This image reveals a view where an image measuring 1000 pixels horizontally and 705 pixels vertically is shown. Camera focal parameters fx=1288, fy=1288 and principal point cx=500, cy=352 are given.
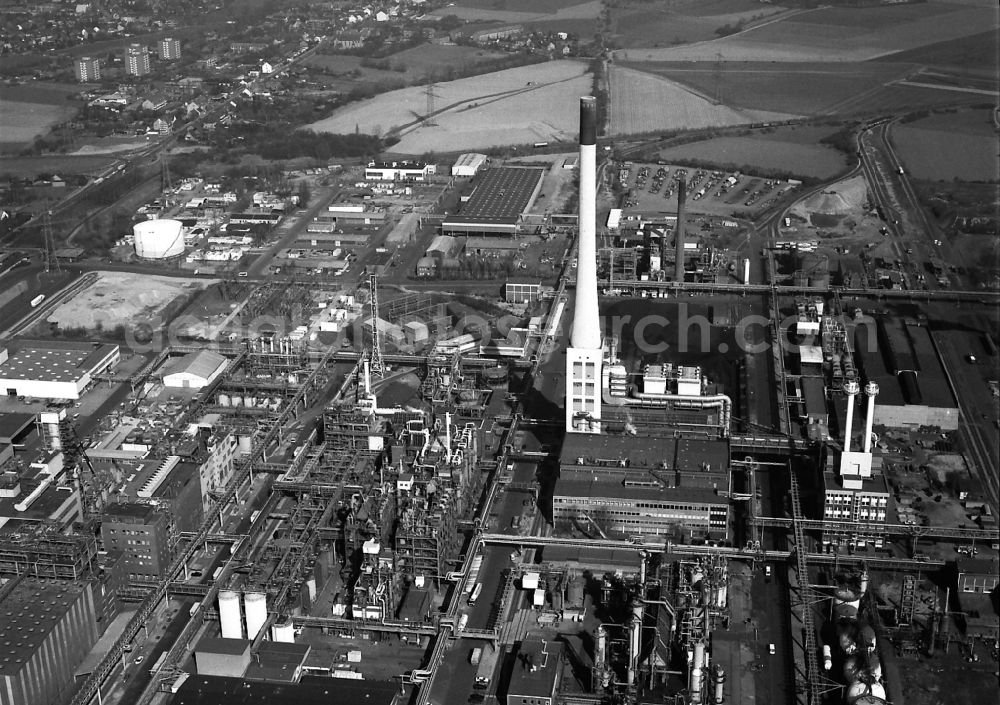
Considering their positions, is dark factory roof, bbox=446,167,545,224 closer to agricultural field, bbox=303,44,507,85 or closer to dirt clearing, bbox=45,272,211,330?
dirt clearing, bbox=45,272,211,330

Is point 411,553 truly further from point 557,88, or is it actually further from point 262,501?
point 557,88

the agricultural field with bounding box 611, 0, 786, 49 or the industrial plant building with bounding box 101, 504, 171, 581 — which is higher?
the agricultural field with bounding box 611, 0, 786, 49

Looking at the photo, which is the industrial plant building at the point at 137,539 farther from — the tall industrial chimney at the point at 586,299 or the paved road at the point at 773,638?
the paved road at the point at 773,638

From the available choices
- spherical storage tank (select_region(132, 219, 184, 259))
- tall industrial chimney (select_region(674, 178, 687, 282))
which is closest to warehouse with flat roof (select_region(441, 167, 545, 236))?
tall industrial chimney (select_region(674, 178, 687, 282))

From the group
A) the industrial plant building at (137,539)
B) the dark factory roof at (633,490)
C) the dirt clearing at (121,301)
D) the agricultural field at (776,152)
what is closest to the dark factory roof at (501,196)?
the agricultural field at (776,152)

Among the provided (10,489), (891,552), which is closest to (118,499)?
(10,489)

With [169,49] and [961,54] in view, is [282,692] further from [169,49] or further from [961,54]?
[169,49]
